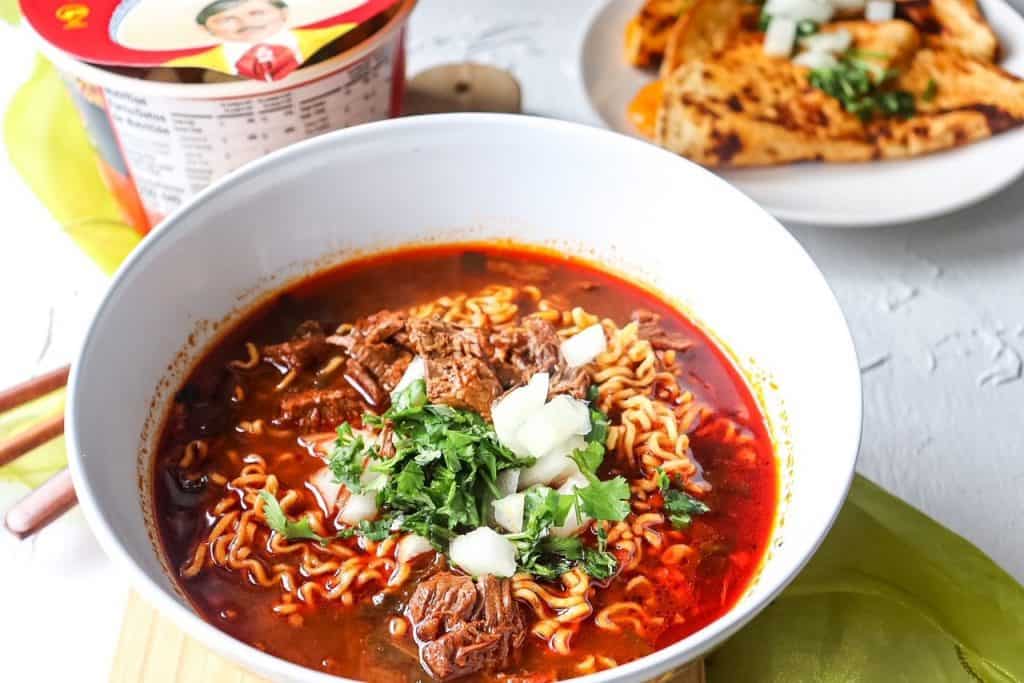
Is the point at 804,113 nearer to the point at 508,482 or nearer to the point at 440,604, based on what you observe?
the point at 508,482

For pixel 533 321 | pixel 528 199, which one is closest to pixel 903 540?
pixel 533 321

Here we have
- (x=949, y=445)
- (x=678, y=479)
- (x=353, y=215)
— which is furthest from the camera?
(x=949, y=445)

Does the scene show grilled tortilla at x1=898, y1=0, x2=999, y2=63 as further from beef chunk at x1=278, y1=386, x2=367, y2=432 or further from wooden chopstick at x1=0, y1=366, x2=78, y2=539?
wooden chopstick at x1=0, y1=366, x2=78, y2=539

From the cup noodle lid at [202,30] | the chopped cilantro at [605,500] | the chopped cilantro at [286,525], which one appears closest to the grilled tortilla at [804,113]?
the cup noodle lid at [202,30]

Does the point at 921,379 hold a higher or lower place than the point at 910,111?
lower

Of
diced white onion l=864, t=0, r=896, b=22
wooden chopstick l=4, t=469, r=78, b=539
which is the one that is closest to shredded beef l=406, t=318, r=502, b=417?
wooden chopstick l=4, t=469, r=78, b=539

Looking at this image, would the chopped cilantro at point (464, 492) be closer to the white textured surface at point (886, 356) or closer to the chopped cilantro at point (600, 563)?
the chopped cilantro at point (600, 563)

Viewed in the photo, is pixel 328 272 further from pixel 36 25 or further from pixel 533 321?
pixel 36 25
